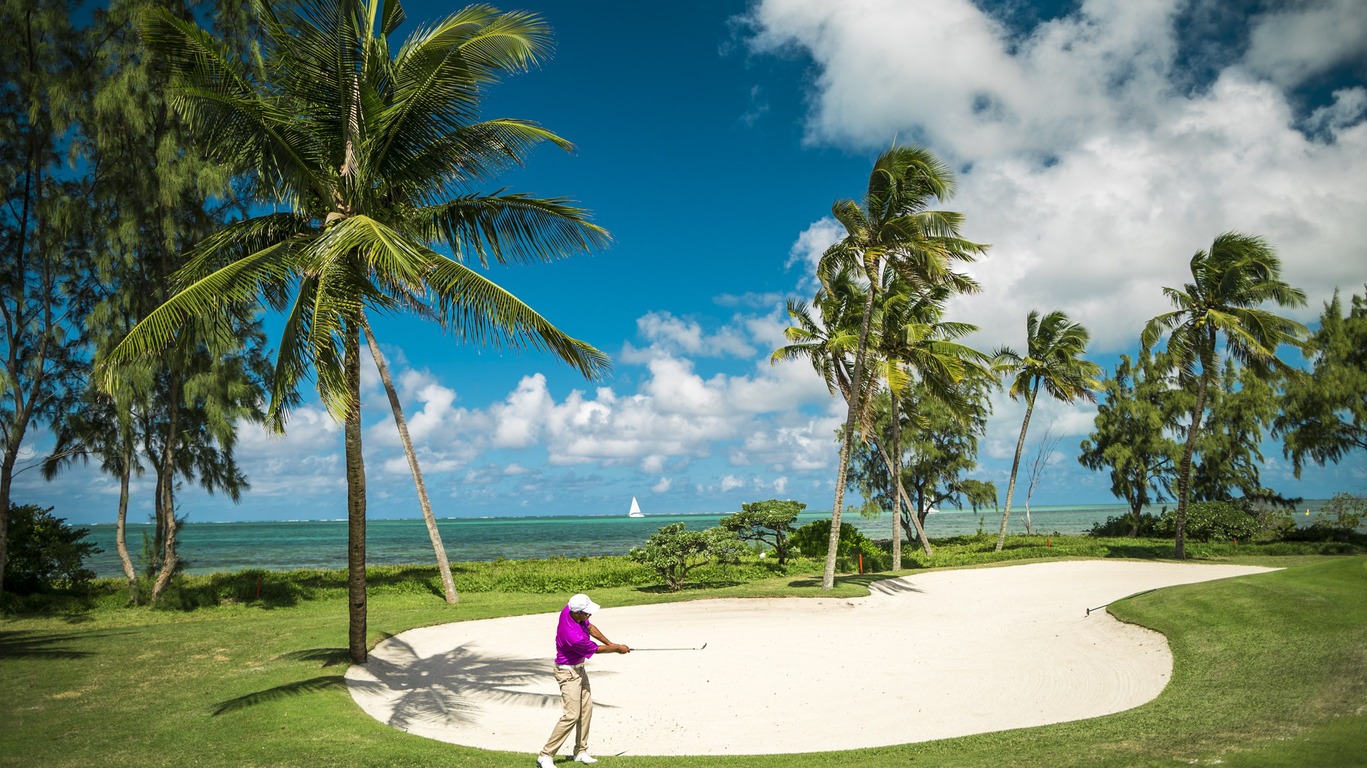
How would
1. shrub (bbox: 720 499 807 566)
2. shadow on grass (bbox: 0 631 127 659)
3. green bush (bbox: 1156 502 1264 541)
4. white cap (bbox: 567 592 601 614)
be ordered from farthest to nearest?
green bush (bbox: 1156 502 1264 541)
shrub (bbox: 720 499 807 566)
shadow on grass (bbox: 0 631 127 659)
white cap (bbox: 567 592 601 614)

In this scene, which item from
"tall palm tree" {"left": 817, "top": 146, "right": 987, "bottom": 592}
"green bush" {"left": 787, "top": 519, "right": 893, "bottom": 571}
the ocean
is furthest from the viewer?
the ocean

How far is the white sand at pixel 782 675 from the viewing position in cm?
930

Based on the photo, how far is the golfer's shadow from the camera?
10047 mm

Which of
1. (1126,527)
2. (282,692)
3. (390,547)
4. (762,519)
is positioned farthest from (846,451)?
(390,547)

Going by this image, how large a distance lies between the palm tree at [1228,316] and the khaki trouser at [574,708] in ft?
85.5

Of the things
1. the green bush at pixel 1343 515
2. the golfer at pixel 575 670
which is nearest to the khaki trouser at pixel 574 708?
the golfer at pixel 575 670

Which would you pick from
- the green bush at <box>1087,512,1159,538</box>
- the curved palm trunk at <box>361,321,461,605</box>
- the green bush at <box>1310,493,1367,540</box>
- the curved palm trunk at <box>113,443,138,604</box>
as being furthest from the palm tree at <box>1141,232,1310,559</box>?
the curved palm trunk at <box>113,443,138,604</box>

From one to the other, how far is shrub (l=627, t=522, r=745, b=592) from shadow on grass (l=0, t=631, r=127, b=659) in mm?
11610

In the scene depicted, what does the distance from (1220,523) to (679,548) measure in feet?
87.4

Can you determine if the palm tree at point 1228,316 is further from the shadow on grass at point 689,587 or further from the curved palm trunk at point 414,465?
the curved palm trunk at point 414,465

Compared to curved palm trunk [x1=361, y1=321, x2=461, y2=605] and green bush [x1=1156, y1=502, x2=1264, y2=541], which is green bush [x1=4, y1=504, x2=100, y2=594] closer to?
curved palm trunk [x1=361, y1=321, x2=461, y2=605]

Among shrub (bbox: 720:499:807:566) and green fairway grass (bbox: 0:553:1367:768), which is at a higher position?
shrub (bbox: 720:499:807:566)

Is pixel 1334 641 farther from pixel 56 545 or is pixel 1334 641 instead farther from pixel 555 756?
pixel 56 545

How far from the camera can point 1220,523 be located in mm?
33250
